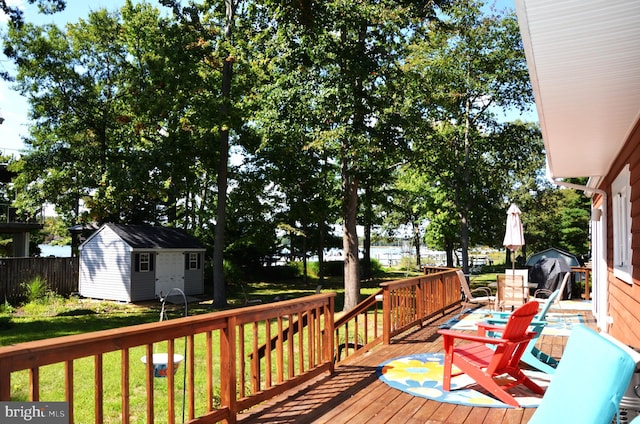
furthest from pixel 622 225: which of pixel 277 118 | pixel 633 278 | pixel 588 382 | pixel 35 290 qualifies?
pixel 35 290

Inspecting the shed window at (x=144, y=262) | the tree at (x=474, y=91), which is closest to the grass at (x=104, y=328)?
the shed window at (x=144, y=262)

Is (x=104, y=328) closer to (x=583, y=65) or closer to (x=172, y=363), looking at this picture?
(x=172, y=363)

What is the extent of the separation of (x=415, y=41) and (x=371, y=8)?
2028 millimetres

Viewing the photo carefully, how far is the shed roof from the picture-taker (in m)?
19.6

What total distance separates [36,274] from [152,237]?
4.41 metres

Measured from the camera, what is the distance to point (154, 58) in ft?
59.3

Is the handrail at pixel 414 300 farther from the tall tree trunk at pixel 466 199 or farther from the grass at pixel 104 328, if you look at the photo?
the tall tree trunk at pixel 466 199

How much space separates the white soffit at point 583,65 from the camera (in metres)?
2.13

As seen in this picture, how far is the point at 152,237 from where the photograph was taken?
67.6 ft

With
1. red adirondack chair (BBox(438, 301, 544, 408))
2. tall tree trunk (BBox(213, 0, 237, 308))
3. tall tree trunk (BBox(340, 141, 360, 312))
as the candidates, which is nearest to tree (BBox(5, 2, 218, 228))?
tall tree trunk (BBox(213, 0, 237, 308))

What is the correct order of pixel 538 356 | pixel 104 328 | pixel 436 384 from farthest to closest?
pixel 104 328 → pixel 538 356 → pixel 436 384

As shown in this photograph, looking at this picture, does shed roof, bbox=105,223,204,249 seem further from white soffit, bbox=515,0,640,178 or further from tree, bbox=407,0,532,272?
white soffit, bbox=515,0,640,178

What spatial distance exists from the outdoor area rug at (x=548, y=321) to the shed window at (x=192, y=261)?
44.7ft

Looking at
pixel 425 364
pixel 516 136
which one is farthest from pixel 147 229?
pixel 425 364
